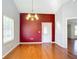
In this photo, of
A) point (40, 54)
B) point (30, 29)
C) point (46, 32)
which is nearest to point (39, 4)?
point (30, 29)

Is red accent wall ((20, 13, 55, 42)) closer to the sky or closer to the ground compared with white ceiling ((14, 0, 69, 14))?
closer to the ground

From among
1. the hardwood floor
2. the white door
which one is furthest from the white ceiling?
the hardwood floor

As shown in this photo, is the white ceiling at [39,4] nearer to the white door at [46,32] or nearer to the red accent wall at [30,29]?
the red accent wall at [30,29]

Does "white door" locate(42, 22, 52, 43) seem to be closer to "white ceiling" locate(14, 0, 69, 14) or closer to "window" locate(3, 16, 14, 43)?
"white ceiling" locate(14, 0, 69, 14)

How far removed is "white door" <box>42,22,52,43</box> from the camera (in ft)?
40.9

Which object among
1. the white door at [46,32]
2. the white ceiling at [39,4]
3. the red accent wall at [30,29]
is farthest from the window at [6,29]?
the white door at [46,32]

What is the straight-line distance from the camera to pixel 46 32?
1251 centimetres

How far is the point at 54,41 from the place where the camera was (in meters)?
12.5

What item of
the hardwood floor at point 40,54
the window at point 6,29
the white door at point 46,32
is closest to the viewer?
the hardwood floor at point 40,54

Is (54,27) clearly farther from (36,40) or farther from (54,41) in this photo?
(36,40)

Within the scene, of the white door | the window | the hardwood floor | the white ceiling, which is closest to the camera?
the hardwood floor

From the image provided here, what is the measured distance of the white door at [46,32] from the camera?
40.9ft

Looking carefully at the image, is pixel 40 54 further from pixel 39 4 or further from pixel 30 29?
pixel 30 29

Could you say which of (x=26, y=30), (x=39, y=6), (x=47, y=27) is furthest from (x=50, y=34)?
(x=39, y=6)
